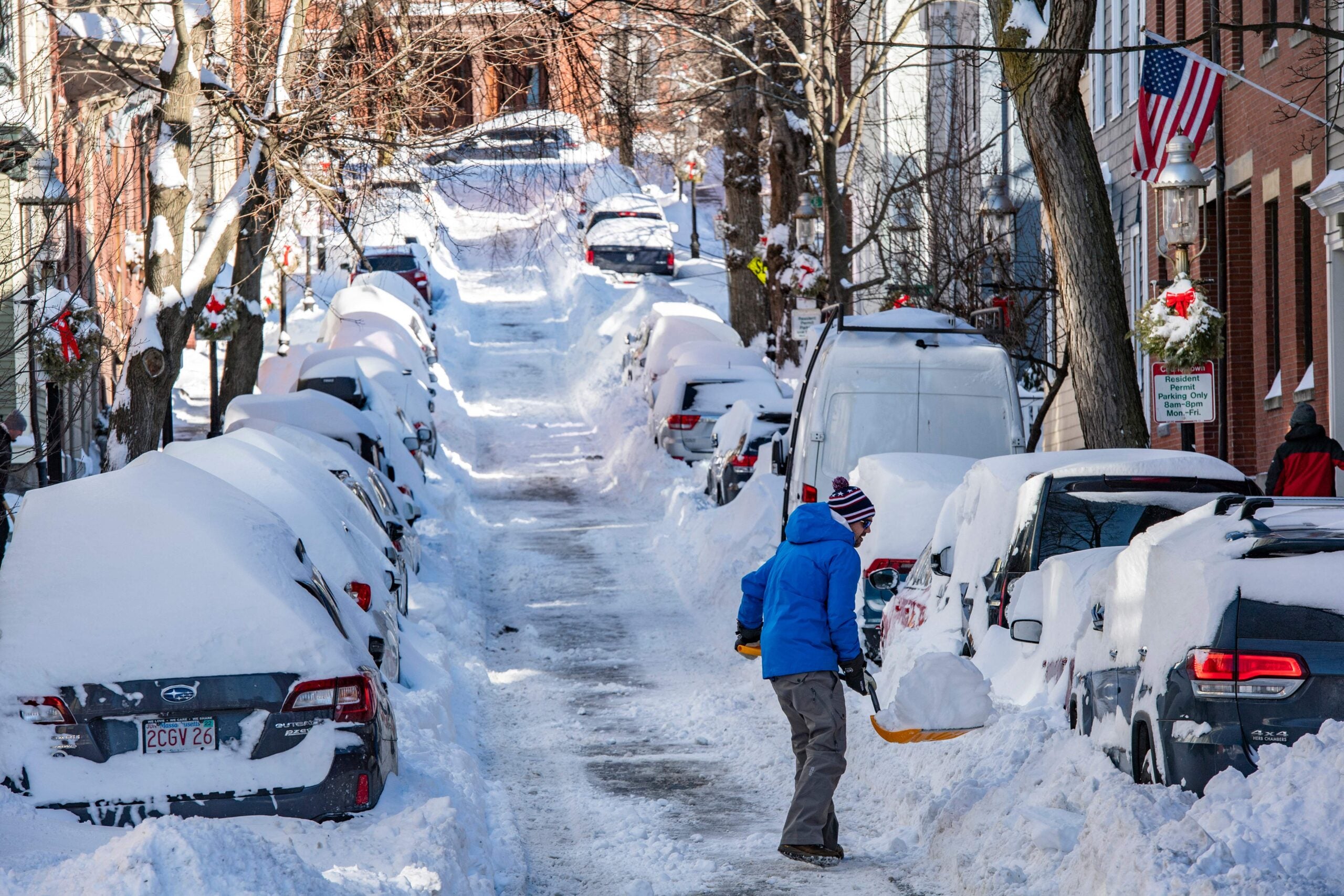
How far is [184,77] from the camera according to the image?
1569 centimetres

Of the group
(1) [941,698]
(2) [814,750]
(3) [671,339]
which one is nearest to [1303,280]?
(1) [941,698]

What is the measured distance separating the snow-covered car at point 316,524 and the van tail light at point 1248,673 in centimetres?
501

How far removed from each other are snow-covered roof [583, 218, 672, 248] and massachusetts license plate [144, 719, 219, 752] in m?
53.4

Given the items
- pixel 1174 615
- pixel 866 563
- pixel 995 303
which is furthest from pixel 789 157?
pixel 1174 615

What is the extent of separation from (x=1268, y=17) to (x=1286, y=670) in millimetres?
16994

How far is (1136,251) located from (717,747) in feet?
66.8

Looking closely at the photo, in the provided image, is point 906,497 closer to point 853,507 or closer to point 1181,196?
point 1181,196

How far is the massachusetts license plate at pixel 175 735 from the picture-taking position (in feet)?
21.9

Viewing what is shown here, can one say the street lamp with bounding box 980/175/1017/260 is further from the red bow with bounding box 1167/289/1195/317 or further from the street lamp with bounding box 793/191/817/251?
the red bow with bounding box 1167/289/1195/317

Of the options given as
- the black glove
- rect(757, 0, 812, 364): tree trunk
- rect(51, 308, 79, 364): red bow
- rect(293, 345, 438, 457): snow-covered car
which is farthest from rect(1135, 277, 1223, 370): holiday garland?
rect(757, 0, 812, 364): tree trunk

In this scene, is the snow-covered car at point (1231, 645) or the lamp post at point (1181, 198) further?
the lamp post at point (1181, 198)

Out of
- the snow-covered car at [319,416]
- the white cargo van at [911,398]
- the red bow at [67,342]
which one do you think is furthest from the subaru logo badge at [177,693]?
the red bow at [67,342]

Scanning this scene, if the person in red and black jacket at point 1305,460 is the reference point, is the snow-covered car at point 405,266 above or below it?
above

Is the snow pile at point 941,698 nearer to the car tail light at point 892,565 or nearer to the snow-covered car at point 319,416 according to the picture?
the car tail light at point 892,565
